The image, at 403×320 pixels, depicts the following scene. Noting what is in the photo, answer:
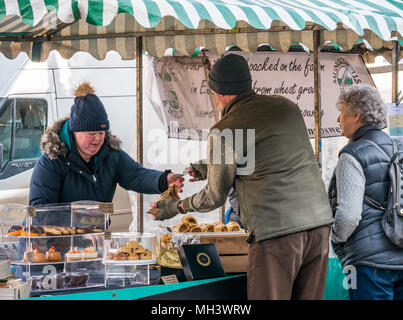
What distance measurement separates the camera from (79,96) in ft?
12.5

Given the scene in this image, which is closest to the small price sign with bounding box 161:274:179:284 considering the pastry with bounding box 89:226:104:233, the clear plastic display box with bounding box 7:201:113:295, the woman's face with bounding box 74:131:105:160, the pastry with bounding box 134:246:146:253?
the pastry with bounding box 134:246:146:253

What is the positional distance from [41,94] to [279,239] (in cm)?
513

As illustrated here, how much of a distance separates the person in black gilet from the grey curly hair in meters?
0.13

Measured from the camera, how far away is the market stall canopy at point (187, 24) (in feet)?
9.68

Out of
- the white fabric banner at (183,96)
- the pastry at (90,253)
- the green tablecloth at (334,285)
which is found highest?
the white fabric banner at (183,96)

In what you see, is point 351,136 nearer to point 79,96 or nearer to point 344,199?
point 344,199

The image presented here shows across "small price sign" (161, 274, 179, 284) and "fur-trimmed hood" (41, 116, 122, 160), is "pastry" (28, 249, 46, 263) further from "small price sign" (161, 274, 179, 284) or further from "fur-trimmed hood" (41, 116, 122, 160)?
"fur-trimmed hood" (41, 116, 122, 160)

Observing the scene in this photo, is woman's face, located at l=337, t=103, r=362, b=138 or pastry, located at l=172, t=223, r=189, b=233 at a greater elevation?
woman's face, located at l=337, t=103, r=362, b=138

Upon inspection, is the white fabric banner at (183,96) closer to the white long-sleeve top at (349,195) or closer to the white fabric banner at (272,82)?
the white fabric banner at (272,82)

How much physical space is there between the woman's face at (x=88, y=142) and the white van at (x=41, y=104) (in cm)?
350

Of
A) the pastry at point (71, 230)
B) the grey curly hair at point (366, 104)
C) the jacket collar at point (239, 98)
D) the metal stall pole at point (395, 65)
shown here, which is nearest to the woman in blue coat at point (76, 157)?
the pastry at point (71, 230)

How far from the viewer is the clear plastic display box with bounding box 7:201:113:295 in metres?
3.07

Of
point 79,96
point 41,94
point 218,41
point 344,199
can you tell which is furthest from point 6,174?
point 344,199
